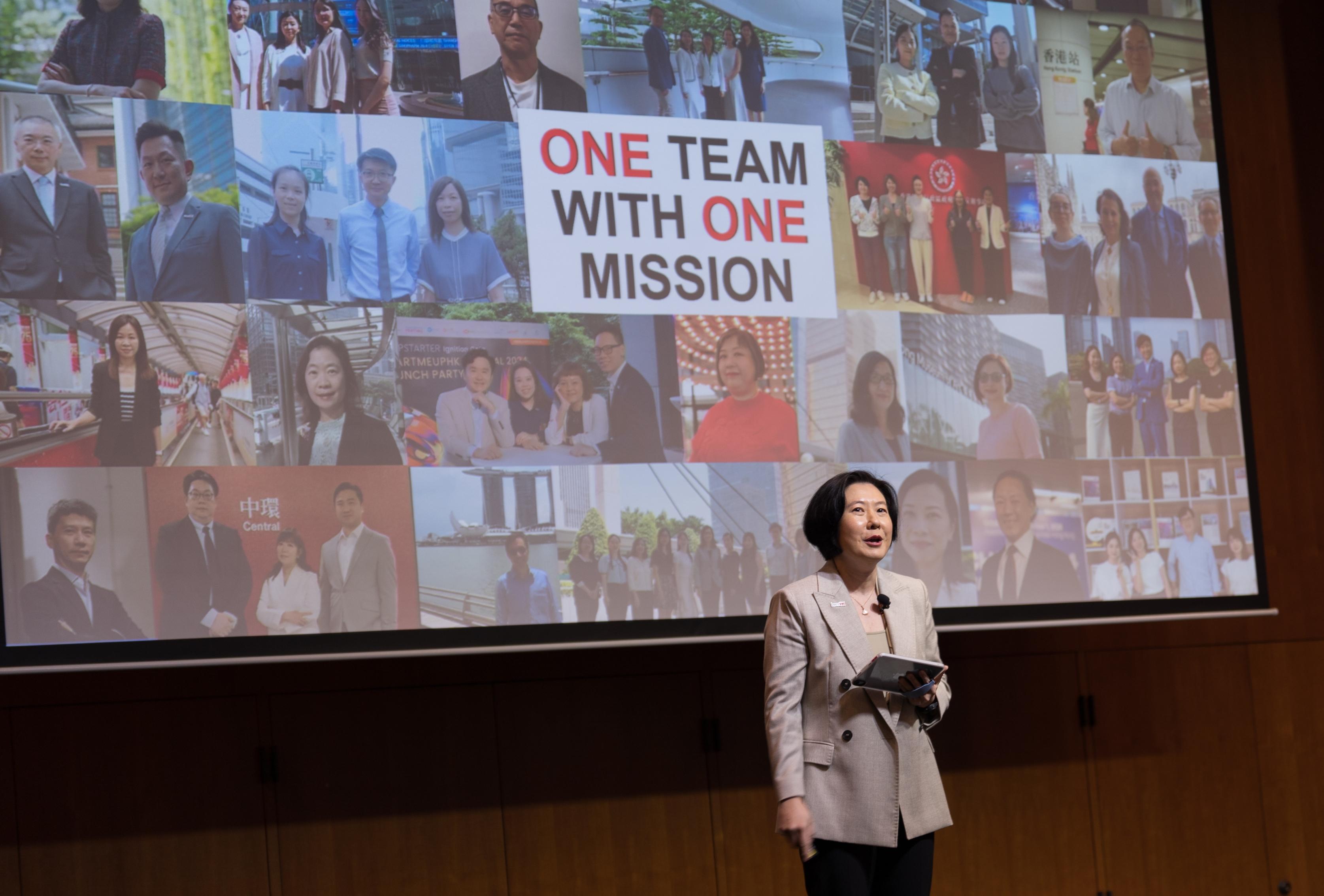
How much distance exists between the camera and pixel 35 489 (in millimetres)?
3248

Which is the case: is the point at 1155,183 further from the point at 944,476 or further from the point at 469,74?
the point at 469,74

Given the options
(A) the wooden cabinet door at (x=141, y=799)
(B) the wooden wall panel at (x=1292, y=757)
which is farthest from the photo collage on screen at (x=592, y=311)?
(B) the wooden wall panel at (x=1292, y=757)

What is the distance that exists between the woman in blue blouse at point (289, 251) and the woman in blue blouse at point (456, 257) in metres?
0.28

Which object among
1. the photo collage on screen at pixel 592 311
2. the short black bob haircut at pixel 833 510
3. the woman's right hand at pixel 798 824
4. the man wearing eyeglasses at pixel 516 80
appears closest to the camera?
the woman's right hand at pixel 798 824

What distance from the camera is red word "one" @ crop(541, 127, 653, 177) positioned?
3783mm

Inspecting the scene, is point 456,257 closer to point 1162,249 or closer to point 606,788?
point 606,788

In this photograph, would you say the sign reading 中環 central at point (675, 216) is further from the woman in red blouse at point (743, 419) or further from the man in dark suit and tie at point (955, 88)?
the man in dark suit and tie at point (955, 88)

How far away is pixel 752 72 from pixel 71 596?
247cm

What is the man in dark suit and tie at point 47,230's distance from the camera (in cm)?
329

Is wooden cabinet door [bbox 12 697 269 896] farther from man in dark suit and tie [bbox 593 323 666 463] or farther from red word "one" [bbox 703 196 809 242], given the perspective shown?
red word "one" [bbox 703 196 809 242]

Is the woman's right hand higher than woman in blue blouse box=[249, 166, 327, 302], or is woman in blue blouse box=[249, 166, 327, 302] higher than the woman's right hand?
woman in blue blouse box=[249, 166, 327, 302]

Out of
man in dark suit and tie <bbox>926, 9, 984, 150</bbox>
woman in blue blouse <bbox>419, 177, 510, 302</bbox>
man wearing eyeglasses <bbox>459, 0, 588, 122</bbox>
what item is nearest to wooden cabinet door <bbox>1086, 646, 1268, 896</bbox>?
man in dark suit and tie <bbox>926, 9, 984, 150</bbox>

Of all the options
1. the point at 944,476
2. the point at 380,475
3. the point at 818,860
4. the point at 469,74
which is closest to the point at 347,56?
the point at 469,74

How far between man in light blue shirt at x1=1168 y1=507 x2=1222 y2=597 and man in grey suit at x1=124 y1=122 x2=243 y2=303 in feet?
10.1
